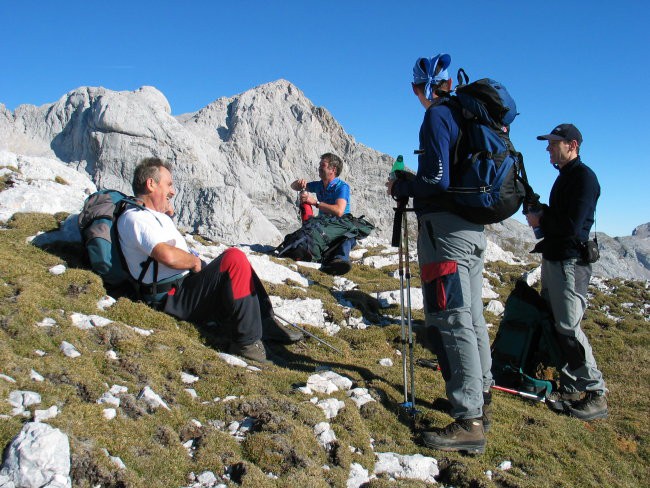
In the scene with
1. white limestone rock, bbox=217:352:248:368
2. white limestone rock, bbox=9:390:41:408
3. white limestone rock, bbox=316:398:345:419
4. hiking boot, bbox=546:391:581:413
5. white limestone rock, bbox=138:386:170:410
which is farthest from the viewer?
hiking boot, bbox=546:391:581:413

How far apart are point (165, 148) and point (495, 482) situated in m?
64.6

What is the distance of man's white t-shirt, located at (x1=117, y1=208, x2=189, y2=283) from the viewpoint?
7.34 m

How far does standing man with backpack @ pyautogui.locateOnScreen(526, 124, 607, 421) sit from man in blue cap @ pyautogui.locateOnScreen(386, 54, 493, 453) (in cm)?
284

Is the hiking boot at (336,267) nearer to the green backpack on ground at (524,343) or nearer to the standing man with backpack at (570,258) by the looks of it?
the green backpack on ground at (524,343)

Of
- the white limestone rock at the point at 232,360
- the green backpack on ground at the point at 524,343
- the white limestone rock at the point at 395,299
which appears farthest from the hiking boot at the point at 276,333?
the white limestone rock at the point at 395,299

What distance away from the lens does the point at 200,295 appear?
791 centimetres

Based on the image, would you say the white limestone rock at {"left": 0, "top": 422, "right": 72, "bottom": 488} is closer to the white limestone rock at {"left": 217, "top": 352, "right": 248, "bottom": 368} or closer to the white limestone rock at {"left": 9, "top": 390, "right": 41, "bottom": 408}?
the white limestone rock at {"left": 9, "top": 390, "right": 41, "bottom": 408}

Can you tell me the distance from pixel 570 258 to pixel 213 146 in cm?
8062

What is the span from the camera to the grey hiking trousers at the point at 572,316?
326 inches

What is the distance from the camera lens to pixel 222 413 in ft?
18.1

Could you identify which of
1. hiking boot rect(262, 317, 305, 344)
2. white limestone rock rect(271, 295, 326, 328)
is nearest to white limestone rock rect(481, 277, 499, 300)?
white limestone rock rect(271, 295, 326, 328)

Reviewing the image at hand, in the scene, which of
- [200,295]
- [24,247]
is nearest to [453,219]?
[200,295]

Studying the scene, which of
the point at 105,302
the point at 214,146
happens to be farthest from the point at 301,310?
the point at 214,146

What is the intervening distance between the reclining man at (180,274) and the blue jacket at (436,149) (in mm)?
3157
